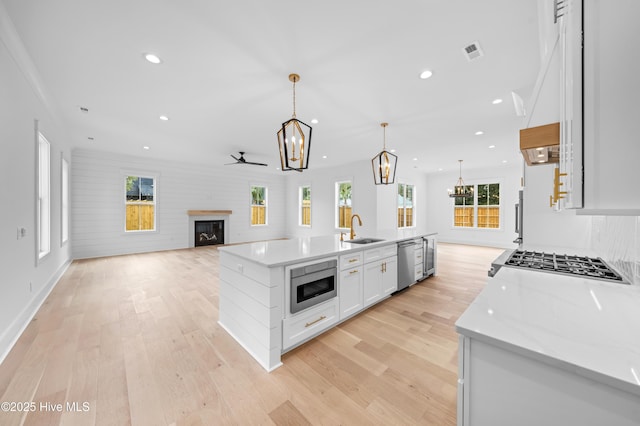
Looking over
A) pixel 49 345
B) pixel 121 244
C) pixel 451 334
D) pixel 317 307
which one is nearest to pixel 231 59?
pixel 317 307

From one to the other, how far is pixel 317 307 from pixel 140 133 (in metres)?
5.11

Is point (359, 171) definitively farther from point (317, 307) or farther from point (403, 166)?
point (317, 307)

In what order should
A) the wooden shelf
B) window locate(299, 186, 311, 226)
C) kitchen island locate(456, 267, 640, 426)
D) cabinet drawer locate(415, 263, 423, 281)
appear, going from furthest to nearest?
window locate(299, 186, 311, 226) → the wooden shelf → cabinet drawer locate(415, 263, 423, 281) → kitchen island locate(456, 267, 640, 426)

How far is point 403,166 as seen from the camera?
26.5 ft

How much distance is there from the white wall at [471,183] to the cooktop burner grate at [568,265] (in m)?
7.16

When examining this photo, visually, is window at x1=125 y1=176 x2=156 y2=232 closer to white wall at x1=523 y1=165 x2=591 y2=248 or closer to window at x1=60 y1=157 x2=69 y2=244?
window at x1=60 y1=157 x2=69 y2=244

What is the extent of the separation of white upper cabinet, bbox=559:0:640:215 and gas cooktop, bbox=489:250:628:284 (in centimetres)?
107

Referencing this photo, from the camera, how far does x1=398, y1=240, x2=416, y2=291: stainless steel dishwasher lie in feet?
11.5

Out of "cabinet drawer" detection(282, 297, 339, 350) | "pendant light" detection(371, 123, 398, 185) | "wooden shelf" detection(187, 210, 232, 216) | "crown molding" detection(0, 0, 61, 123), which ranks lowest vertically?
"cabinet drawer" detection(282, 297, 339, 350)

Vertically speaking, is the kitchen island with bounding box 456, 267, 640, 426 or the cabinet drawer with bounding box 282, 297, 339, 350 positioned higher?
the kitchen island with bounding box 456, 267, 640, 426

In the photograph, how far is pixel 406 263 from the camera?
11.8ft

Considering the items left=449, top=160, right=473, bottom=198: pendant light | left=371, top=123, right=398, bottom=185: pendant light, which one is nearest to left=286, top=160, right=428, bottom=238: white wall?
left=449, top=160, right=473, bottom=198: pendant light

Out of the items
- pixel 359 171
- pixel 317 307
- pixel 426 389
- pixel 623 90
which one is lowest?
pixel 426 389

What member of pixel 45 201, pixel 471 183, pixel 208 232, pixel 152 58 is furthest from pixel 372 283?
pixel 471 183
